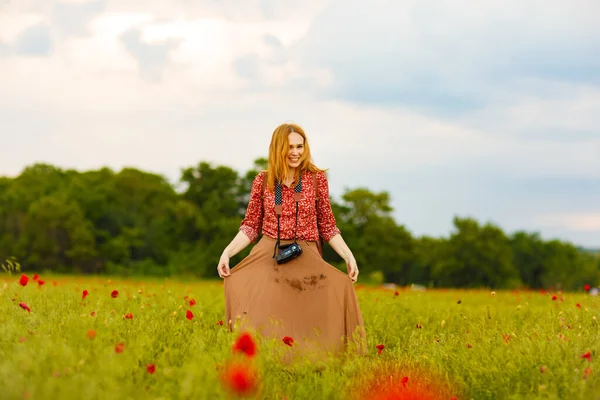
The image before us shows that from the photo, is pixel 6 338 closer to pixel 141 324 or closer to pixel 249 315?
pixel 141 324

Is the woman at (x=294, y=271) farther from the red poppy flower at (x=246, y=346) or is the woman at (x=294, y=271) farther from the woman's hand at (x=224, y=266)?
the red poppy flower at (x=246, y=346)

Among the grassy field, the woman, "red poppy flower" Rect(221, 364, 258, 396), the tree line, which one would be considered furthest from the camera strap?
the tree line

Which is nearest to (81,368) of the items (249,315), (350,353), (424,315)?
(249,315)

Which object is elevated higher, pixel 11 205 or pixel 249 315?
pixel 11 205

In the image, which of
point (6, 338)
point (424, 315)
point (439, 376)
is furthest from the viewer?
point (424, 315)

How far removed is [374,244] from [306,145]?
38870 mm

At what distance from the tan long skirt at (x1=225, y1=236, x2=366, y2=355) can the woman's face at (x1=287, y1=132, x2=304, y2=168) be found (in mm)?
854

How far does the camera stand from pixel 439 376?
16.8 feet

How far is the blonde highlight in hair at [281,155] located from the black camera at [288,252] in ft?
2.15

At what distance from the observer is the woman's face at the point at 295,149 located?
6.31m

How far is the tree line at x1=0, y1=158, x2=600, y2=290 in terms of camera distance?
39.0 m

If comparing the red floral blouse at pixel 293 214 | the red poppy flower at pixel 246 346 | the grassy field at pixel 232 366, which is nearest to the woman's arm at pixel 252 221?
the red floral blouse at pixel 293 214

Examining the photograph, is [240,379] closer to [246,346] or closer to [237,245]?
[246,346]

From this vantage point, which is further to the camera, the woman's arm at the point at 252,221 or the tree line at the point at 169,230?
the tree line at the point at 169,230
